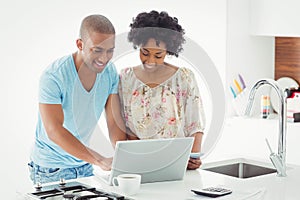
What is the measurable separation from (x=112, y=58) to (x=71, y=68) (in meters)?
0.26

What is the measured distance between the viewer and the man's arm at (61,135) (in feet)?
9.05

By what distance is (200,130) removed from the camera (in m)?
2.88

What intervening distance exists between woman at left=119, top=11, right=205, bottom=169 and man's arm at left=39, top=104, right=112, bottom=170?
23cm

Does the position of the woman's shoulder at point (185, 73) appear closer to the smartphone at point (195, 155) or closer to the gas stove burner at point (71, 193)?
the smartphone at point (195, 155)

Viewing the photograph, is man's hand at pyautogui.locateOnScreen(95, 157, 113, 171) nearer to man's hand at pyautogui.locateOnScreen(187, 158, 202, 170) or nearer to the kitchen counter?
the kitchen counter

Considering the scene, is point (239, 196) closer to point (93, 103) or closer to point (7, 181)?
point (93, 103)

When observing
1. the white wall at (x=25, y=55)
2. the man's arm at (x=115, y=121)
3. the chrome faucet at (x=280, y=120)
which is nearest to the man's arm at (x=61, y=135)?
the man's arm at (x=115, y=121)

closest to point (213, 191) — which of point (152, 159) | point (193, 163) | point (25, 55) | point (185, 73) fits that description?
point (152, 159)

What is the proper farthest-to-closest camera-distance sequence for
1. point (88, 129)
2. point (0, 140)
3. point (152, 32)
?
point (0, 140) < point (88, 129) < point (152, 32)

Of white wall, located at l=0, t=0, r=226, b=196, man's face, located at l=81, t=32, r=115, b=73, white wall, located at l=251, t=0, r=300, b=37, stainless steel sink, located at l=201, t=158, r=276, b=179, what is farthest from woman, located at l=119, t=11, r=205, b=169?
white wall, located at l=251, t=0, r=300, b=37

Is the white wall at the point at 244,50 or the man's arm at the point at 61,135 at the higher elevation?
the white wall at the point at 244,50

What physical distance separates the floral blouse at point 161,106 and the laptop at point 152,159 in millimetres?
266

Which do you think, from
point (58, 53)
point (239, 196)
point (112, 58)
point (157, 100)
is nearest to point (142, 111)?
point (157, 100)

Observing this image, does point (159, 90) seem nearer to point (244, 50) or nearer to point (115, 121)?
point (115, 121)
